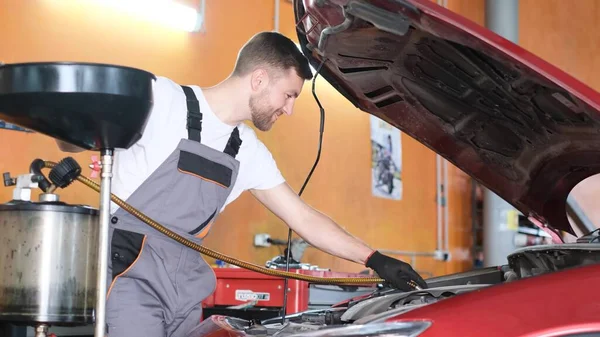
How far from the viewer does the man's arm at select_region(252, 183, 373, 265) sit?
2.63m

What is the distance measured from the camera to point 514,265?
2250 mm

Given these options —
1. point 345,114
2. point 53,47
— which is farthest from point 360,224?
point 53,47

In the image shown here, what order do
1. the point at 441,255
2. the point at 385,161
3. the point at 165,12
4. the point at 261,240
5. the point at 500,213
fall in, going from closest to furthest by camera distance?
the point at 165,12, the point at 261,240, the point at 385,161, the point at 500,213, the point at 441,255

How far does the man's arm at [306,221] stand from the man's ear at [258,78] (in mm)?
336

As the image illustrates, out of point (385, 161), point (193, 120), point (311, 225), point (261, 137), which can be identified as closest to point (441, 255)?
point (385, 161)

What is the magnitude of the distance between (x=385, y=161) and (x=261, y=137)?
140 cm

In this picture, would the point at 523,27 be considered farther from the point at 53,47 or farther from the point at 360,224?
the point at 53,47

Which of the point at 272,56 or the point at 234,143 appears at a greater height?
the point at 272,56

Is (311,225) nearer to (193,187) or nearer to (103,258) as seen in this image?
(193,187)

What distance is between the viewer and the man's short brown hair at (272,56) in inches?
101

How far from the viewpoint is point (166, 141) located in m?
2.29

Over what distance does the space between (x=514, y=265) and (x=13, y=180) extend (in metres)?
1.61

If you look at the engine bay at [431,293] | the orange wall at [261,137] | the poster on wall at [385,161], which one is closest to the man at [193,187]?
the engine bay at [431,293]

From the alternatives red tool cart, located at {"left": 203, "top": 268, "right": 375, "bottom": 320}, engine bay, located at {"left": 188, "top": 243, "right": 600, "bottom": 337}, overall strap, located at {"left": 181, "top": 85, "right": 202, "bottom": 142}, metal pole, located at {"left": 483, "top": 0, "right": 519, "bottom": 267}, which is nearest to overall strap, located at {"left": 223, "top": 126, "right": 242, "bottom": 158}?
overall strap, located at {"left": 181, "top": 85, "right": 202, "bottom": 142}
